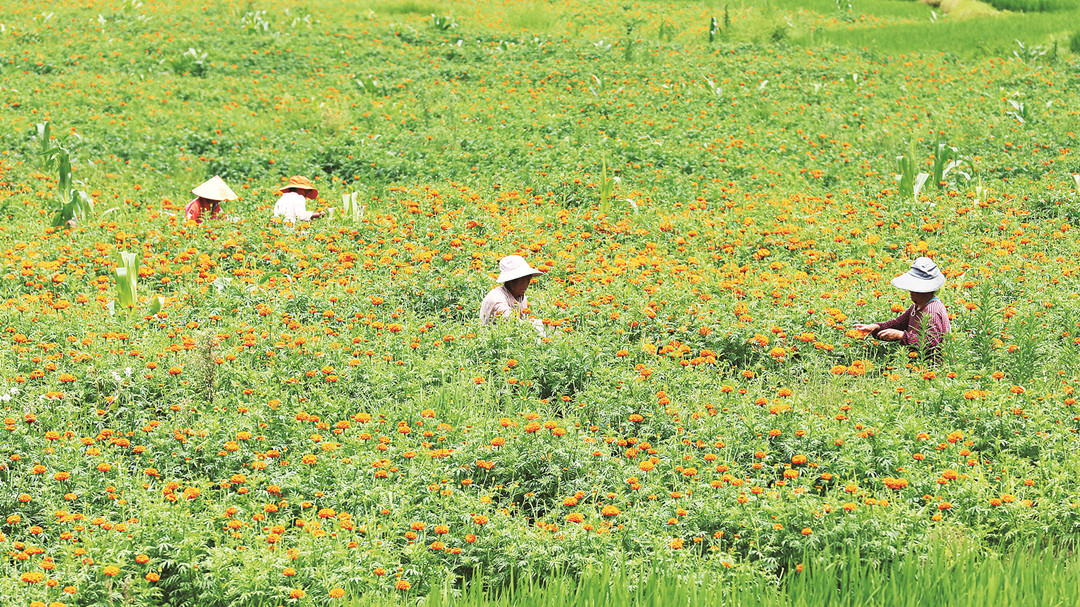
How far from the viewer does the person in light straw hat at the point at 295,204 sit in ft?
29.0

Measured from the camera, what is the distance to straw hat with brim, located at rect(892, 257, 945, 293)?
6250 mm

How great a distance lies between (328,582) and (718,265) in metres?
5.27

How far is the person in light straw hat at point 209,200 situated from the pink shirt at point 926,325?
577 cm

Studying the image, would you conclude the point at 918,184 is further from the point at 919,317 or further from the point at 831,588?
the point at 831,588

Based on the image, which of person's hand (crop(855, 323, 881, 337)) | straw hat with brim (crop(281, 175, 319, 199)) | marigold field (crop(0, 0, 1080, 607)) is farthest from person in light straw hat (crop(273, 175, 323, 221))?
person's hand (crop(855, 323, 881, 337))

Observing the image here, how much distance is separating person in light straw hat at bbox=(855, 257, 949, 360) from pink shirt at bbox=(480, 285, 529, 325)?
7.30 feet

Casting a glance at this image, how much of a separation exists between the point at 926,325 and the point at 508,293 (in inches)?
105

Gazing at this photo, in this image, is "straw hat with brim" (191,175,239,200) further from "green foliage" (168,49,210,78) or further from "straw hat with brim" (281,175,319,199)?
"green foliage" (168,49,210,78)

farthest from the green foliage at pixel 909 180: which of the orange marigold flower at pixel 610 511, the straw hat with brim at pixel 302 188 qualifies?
the orange marigold flower at pixel 610 511

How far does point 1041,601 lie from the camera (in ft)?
10.9

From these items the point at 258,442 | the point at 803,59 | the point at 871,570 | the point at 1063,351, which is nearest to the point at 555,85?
the point at 803,59

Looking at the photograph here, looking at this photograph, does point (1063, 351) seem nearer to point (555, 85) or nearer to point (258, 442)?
point (258, 442)

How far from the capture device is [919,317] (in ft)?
20.4

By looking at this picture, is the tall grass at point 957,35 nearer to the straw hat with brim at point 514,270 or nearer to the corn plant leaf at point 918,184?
the corn plant leaf at point 918,184
